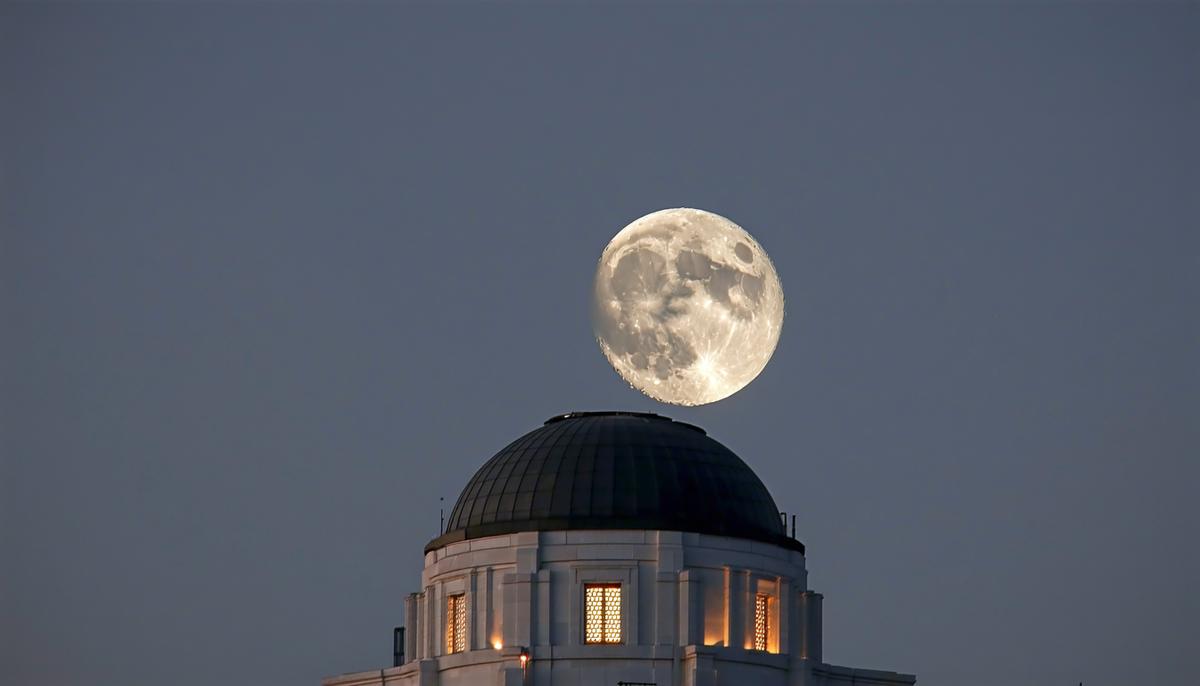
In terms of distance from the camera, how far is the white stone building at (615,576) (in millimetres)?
164875

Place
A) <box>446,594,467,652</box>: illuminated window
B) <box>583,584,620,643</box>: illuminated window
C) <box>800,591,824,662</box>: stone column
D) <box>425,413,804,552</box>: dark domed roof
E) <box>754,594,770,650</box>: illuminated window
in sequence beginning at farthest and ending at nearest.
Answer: <box>800,591,824,662</box>: stone column < <box>446,594,467,652</box>: illuminated window < <box>754,594,770,650</box>: illuminated window < <box>425,413,804,552</box>: dark domed roof < <box>583,584,620,643</box>: illuminated window

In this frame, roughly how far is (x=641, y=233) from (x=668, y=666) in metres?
20.5

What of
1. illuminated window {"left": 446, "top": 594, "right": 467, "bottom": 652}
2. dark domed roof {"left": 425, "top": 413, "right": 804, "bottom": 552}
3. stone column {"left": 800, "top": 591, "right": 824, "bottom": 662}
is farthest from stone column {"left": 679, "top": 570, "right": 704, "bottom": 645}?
illuminated window {"left": 446, "top": 594, "right": 467, "bottom": 652}

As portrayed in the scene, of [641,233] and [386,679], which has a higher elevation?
[641,233]

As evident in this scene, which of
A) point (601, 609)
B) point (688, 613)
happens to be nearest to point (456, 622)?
point (601, 609)

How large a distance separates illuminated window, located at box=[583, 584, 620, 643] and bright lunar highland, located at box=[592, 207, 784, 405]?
972 centimetres

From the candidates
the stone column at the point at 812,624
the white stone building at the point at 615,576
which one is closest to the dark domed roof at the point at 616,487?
the white stone building at the point at 615,576

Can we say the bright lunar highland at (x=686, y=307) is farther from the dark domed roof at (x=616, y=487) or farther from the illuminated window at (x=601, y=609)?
the illuminated window at (x=601, y=609)

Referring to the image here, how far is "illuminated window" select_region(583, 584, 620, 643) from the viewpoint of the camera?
16575 cm

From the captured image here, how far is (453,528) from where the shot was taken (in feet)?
563

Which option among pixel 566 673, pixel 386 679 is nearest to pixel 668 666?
pixel 566 673

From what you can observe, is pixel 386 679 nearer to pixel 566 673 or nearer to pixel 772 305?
pixel 566 673

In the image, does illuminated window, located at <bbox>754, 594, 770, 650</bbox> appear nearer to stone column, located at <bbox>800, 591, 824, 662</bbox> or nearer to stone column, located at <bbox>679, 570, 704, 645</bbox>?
stone column, located at <bbox>800, 591, 824, 662</bbox>

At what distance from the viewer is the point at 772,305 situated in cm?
17038
